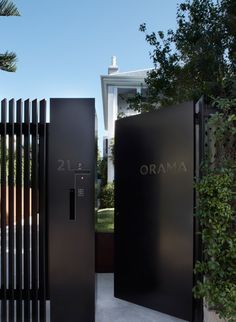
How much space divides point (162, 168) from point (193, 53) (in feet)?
9.33

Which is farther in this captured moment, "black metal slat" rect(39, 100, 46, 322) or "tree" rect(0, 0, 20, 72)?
"tree" rect(0, 0, 20, 72)

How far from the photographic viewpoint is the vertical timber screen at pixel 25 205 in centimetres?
321

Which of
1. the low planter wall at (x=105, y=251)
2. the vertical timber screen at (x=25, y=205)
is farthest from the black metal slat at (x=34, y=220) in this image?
the low planter wall at (x=105, y=251)

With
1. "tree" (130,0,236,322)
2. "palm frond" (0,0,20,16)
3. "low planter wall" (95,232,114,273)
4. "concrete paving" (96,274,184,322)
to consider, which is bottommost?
"concrete paving" (96,274,184,322)

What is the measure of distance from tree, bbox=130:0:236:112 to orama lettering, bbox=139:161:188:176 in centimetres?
198

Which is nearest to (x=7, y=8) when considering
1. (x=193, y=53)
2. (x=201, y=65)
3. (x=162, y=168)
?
(x=193, y=53)

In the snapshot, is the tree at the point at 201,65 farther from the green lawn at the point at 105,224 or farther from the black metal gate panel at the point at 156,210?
the green lawn at the point at 105,224

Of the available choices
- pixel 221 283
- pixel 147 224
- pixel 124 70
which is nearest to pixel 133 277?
pixel 147 224

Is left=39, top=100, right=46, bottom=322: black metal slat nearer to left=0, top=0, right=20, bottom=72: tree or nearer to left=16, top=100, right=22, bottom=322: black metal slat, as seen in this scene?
left=16, top=100, right=22, bottom=322: black metal slat

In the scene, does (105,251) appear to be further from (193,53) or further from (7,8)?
(7,8)

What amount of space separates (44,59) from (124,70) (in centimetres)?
745

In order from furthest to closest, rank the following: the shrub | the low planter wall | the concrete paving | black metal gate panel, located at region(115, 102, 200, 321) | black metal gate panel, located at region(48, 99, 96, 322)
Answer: the shrub < the low planter wall < the concrete paving < black metal gate panel, located at region(115, 102, 200, 321) < black metal gate panel, located at region(48, 99, 96, 322)

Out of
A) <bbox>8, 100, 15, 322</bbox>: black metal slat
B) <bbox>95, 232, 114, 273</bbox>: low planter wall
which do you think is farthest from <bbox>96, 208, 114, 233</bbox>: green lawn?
<bbox>8, 100, 15, 322</bbox>: black metal slat

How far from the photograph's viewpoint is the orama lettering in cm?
320
